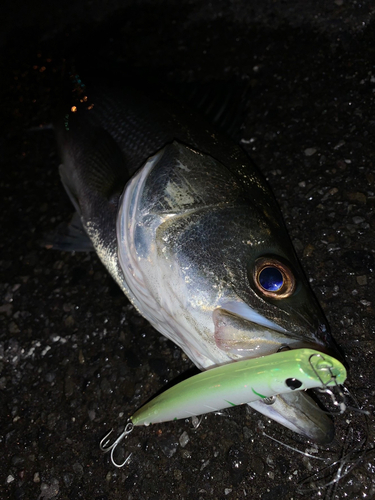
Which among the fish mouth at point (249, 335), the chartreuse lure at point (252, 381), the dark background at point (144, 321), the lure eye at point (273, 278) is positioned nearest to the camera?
the chartreuse lure at point (252, 381)

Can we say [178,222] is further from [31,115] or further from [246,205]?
[31,115]

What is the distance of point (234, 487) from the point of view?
1.93 metres

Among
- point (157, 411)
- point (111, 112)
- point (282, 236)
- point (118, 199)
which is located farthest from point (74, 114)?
point (157, 411)

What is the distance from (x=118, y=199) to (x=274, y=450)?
1.66m

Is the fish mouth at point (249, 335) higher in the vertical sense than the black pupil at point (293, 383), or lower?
higher

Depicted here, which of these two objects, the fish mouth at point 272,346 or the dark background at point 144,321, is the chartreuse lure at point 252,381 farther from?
the dark background at point 144,321

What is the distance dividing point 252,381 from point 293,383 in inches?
6.1

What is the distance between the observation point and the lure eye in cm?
174

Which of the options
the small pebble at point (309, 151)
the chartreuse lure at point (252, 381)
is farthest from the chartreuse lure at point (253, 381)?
the small pebble at point (309, 151)

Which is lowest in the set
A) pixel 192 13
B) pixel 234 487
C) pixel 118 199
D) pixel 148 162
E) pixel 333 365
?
pixel 234 487

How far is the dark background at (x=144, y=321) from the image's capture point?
6.59ft

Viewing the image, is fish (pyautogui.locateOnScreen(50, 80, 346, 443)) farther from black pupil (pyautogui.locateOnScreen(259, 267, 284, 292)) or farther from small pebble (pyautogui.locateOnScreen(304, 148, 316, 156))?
small pebble (pyautogui.locateOnScreen(304, 148, 316, 156))

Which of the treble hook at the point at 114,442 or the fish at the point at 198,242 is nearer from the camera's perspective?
the fish at the point at 198,242

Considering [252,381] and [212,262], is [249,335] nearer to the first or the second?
[252,381]
